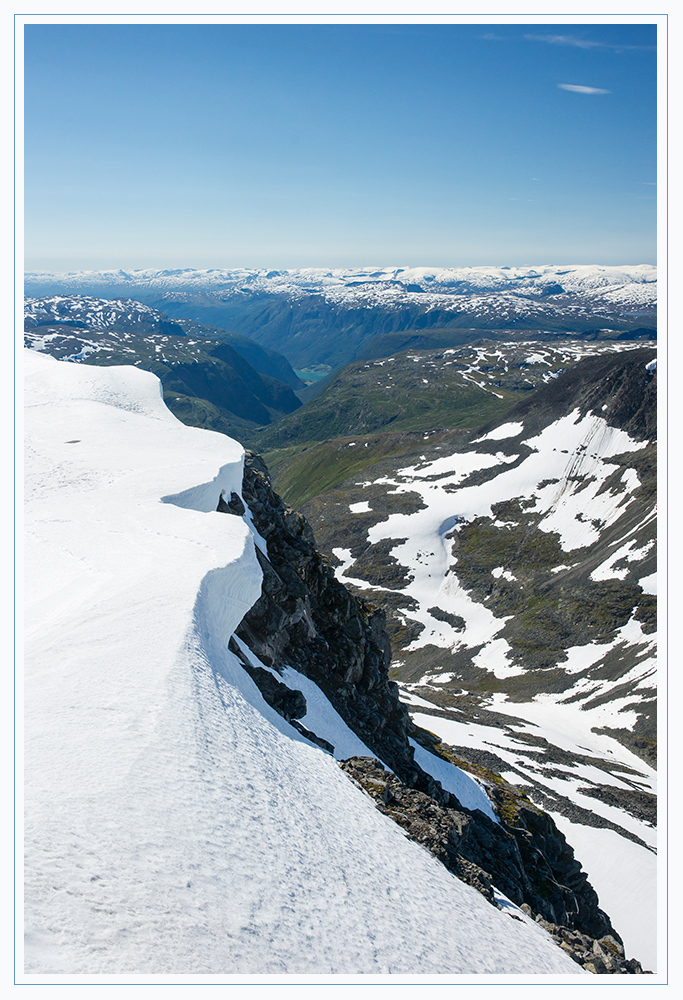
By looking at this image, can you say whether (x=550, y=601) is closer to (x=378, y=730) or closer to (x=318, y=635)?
(x=318, y=635)

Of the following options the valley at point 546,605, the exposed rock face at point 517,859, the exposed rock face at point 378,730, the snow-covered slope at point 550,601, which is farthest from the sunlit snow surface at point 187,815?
the snow-covered slope at point 550,601

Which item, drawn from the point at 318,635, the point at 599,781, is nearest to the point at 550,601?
the point at 599,781

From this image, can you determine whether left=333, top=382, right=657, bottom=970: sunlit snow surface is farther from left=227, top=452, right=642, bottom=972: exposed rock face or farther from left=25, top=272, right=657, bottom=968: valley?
left=227, top=452, right=642, bottom=972: exposed rock face

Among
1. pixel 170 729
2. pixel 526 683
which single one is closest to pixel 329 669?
pixel 170 729

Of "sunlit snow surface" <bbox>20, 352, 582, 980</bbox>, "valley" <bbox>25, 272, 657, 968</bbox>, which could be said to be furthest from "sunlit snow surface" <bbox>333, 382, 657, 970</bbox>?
"sunlit snow surface" <bbox>20, 352, 582, 980</bbox>

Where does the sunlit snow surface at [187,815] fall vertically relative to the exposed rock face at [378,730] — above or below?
above

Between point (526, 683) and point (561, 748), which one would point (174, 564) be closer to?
point (561, 748)

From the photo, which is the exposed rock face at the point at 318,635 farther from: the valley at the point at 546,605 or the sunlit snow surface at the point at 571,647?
the sunlit snow surface at the point at 571,647
